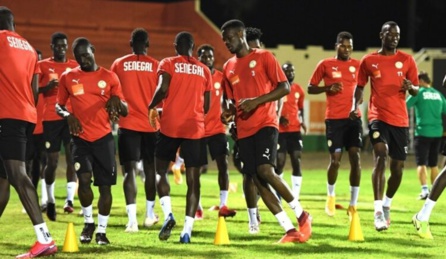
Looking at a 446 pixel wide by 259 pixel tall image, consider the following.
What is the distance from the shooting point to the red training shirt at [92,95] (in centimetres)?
1065

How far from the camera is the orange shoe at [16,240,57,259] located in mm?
9047

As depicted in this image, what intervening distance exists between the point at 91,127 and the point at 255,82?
2.08 metres

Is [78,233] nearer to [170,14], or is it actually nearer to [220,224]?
[220,224]

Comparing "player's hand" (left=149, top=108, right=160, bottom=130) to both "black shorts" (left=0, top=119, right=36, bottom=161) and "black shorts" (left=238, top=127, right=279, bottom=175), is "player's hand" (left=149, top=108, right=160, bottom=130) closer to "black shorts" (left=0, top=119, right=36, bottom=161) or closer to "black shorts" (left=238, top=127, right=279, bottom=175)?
"black shorts" (left=238, top=127, right=279, bottom=175)

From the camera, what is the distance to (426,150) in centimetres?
1891

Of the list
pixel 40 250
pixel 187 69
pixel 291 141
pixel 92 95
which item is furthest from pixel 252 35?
pixel 291 141

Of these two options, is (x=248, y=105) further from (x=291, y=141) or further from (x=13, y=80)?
(x=291, y=141)

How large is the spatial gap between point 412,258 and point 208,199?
28.0 ft

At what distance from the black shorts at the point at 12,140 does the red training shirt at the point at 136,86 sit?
102 inches

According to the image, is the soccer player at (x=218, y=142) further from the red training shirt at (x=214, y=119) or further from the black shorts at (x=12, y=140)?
the black shorts at (x=12, y=140)

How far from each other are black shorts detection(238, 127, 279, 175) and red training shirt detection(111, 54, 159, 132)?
6.61 feet

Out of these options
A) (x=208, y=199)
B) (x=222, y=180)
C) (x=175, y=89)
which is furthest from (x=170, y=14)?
(x=175, y=89)

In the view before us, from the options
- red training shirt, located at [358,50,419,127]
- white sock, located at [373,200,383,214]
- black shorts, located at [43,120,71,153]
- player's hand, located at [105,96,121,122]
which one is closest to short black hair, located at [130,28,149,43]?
player's hand, located at [105,96,121,122]

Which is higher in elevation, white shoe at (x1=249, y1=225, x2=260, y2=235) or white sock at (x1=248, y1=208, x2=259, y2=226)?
white sock at (x1=248, y1=208, x2=259, y2=226)
